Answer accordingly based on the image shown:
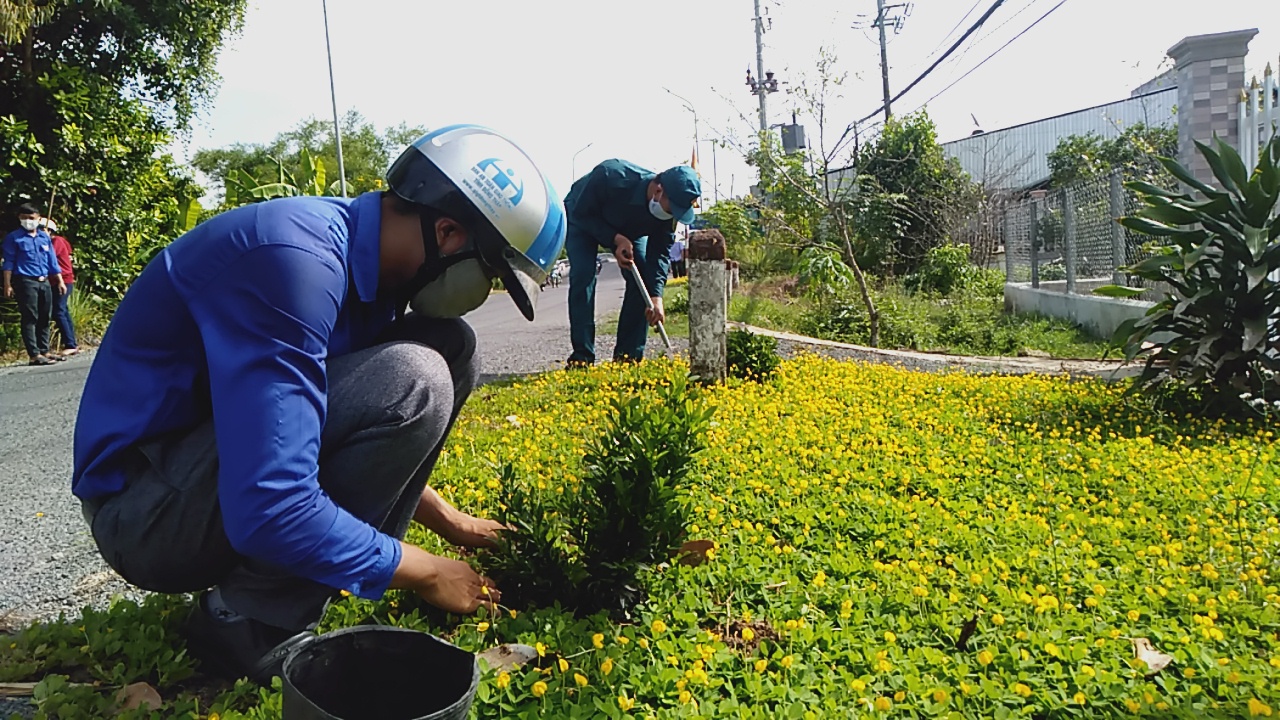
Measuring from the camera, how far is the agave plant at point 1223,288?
4816 millimetres

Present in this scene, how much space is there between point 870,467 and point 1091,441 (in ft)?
4.07

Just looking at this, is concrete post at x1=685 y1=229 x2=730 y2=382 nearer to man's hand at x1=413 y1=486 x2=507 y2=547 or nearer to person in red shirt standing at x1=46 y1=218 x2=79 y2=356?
man's hand at x1=413 y1=486 x2=507 y2=547

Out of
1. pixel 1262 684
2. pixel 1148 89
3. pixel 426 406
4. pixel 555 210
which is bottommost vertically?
pixel 1262 684

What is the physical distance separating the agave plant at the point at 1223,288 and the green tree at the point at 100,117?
12.6 m

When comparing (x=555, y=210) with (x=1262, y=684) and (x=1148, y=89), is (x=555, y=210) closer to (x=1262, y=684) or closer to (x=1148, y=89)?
(x=1262, y=684)

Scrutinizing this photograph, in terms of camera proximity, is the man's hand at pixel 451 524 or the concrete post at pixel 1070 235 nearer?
the man's hand at pixel 451 524

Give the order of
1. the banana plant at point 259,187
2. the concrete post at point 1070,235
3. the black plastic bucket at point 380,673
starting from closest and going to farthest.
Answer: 1. the black plastic bucket at point 380,673
2. the concrete post at point 1070,235
3. the banana plant at point 259,187

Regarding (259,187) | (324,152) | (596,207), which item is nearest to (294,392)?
(596,207)

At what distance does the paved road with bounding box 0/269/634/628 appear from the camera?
3004 millimetres

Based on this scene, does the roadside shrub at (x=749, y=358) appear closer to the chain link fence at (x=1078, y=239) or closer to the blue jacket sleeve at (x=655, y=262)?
the blue jacket sleeve at (x=655, y=262)

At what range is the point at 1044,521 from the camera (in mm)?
3285

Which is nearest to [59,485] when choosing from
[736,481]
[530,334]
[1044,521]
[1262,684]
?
[736,481]

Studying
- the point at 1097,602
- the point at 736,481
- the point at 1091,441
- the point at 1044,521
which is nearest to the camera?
the point at 1097,602

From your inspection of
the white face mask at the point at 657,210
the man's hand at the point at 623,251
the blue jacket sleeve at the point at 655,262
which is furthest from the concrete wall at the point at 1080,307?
the man's hand at the point at 623,251
